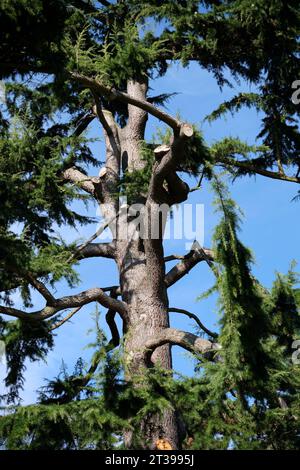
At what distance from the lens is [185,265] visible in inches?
410

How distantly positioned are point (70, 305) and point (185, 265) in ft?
7.10

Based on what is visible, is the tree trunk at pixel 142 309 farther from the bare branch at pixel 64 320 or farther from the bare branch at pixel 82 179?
the bare branch at pixel 82 179

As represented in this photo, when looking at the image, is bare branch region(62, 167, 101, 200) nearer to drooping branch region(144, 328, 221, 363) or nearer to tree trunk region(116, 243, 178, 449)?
tree trunk region(116, 243, 178, 449)

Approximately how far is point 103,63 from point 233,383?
4.22m

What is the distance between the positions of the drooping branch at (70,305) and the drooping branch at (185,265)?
0.95 metres

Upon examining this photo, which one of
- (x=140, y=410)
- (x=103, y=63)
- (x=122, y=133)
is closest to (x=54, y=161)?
(x=122, y=133)

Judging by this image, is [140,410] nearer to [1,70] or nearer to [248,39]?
[1,70]

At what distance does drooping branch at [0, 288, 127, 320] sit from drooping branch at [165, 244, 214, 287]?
95cm

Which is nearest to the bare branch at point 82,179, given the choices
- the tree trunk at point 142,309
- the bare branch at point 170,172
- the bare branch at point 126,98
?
the tree trunk at point 142,309

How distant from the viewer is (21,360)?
32.3ft

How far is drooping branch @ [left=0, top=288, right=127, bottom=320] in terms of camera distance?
840 centimetres

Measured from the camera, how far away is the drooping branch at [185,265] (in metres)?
10.2

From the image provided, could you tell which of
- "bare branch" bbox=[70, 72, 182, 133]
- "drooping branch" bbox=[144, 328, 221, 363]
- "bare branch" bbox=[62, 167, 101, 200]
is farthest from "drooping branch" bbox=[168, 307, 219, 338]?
"bare branch" bbox=[70, 72, 182, 133]

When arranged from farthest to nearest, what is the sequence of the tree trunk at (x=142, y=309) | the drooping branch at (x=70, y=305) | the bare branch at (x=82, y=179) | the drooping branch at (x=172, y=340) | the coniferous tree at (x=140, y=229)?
the bare branch at (x=82, y=179) < the tree trunk at (x=142, y=309) < the drooping branch at (x=172, y=340) < the drooping branch at (x=70, y=305) < the coniferous tree at (x=140, y=229)
